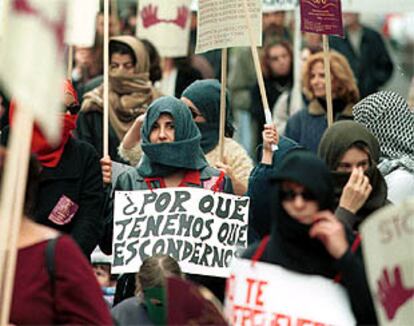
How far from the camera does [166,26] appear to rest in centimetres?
1619

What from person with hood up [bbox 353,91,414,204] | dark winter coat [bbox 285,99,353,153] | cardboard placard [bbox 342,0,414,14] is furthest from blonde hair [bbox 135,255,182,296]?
cardboard placard [bbox 342,0,414,14]

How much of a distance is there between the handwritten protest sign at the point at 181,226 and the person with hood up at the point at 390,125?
91cm

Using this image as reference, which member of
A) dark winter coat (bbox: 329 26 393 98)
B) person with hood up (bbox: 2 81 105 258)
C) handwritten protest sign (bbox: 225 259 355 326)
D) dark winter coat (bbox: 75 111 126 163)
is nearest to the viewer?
handwritten protest sign (bbox: 225 259 355 326)

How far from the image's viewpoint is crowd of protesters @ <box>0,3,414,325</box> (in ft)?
28.7

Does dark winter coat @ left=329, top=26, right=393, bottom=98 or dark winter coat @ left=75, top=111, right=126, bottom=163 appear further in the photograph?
dark winter coat @ left=329, top=26, right=393, bottom=98

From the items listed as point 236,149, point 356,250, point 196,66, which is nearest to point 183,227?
point 236,149

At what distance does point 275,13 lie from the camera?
20094 mm

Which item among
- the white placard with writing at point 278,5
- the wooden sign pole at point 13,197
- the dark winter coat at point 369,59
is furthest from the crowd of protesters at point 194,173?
the white placard with writing at point 278,5

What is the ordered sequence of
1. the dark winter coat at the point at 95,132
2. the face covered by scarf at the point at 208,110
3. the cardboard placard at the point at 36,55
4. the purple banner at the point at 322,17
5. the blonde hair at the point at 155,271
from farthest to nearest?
the dark winter coat at the point at 95,132 → the face covered by scarf at the point at 208,110 → the purple banner at the point at 322,17 → the blonde hair at the point at 155,271 → the cardboard placard at the point at 36,55

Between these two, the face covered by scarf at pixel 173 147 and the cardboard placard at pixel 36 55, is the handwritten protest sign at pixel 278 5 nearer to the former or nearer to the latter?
the face covered by scarf at pixel 173 147

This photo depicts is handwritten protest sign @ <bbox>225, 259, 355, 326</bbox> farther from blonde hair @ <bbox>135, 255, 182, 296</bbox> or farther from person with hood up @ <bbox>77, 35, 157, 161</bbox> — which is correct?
person with hood up @ <bbox>77, 35, 157, 161</bbox>

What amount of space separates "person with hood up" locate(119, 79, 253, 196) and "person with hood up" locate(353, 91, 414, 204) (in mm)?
833

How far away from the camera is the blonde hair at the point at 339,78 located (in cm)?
1502

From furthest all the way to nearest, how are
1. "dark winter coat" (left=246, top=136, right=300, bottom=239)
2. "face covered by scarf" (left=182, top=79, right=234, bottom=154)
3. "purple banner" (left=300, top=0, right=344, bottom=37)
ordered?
"face covered by scarf" (left=182, top=79, right=234, bottom=154) → "purple banner" (left=300, top=0, right=344, bottom=37) → "dark winter coat" (left=246, top=136, right=300, bottom=239)
